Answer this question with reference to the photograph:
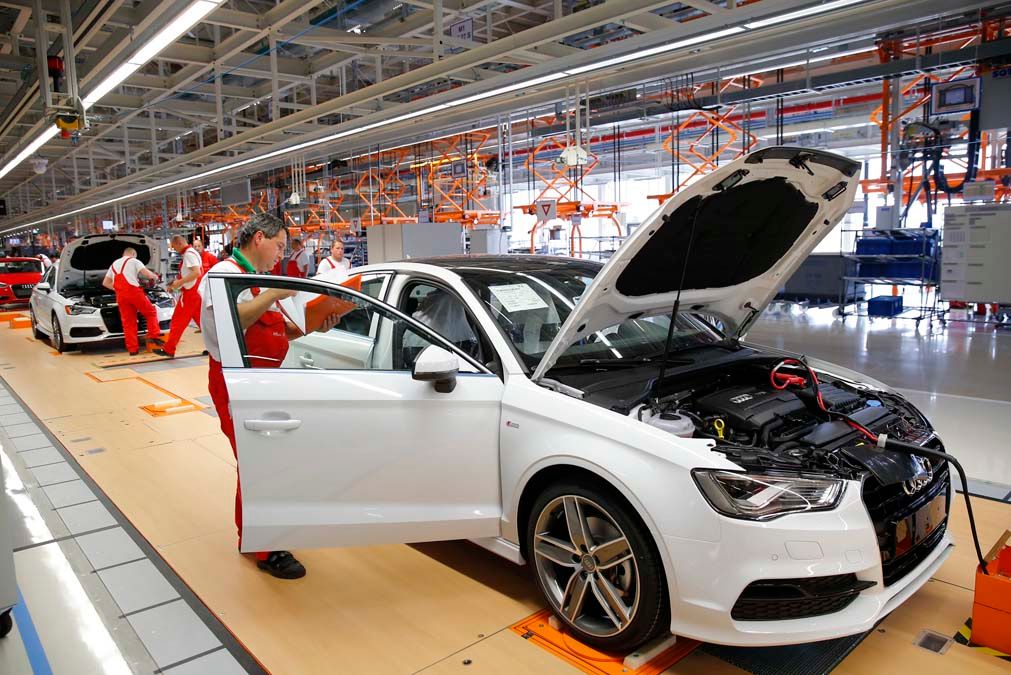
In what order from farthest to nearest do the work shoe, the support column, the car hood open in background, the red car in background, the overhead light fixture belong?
the red car in background
the car hood open in background
the support column
the overhead light fixture
the work shoe

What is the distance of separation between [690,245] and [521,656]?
1.73 metres

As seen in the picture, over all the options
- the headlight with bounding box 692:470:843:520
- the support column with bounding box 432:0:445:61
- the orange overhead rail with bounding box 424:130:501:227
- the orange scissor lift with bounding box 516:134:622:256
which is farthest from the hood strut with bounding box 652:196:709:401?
the orange overhead rail with bounding box 424:130:501:227

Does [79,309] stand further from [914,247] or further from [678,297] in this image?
[914,247]

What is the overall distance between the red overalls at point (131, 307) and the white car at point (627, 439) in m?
6.94

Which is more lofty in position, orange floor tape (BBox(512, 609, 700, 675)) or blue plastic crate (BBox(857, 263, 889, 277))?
blue plastic crate (BBox(857, 263, 889, 277))

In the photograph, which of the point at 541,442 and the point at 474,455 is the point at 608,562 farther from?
the point at 474,455


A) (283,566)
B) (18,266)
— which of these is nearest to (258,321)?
(283,566)

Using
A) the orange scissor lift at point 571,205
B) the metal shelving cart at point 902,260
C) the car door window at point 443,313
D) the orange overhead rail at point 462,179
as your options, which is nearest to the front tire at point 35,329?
the orange overhead rail at point 462,179

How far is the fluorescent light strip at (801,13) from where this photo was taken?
408 centimetres

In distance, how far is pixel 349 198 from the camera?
2583 centimetres

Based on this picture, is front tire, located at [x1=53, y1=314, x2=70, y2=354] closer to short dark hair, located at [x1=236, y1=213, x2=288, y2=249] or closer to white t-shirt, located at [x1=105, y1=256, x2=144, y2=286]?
white t-shirt, located at [x1=105, y1=256, x2=144, y2=286]

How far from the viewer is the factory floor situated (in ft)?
8.21

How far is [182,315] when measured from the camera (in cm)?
899

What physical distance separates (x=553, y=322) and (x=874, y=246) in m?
9.67
